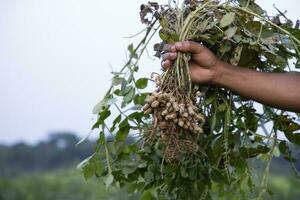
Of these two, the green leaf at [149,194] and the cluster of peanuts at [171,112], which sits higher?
the cluster of peanuts at [171,112]

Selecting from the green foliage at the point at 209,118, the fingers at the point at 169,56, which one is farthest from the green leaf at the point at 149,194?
the fingers at the point at 169,56

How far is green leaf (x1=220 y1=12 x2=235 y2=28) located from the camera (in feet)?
4.63

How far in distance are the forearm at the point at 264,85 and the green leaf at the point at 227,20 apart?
8cm

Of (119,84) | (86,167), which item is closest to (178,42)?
(119,84)

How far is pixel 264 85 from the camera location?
1.44 m

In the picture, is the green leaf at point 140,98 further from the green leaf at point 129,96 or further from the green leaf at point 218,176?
the green leaf at point 218,176

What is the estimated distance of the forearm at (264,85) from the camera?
143 cm

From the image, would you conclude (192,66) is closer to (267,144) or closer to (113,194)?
(267,144)

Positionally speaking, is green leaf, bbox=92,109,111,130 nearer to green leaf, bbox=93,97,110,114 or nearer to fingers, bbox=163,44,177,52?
green leaf, bbox=93,97,110,114

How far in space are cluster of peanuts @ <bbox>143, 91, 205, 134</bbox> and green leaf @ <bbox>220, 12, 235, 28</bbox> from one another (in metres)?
0.19

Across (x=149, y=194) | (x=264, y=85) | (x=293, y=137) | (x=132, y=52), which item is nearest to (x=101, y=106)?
(x=132, y=52)

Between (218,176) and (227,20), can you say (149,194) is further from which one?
(227,20)

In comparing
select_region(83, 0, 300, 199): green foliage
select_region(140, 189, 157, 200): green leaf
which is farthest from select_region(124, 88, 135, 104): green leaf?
select_region(140, 189, 157, 200): green leaf

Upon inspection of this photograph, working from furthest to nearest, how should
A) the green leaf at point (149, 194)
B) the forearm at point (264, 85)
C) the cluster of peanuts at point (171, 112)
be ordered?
the green leaf at point (149, 194) < the forearm at point (264, 85) < the cluster of peanuts at point (171, 112)
